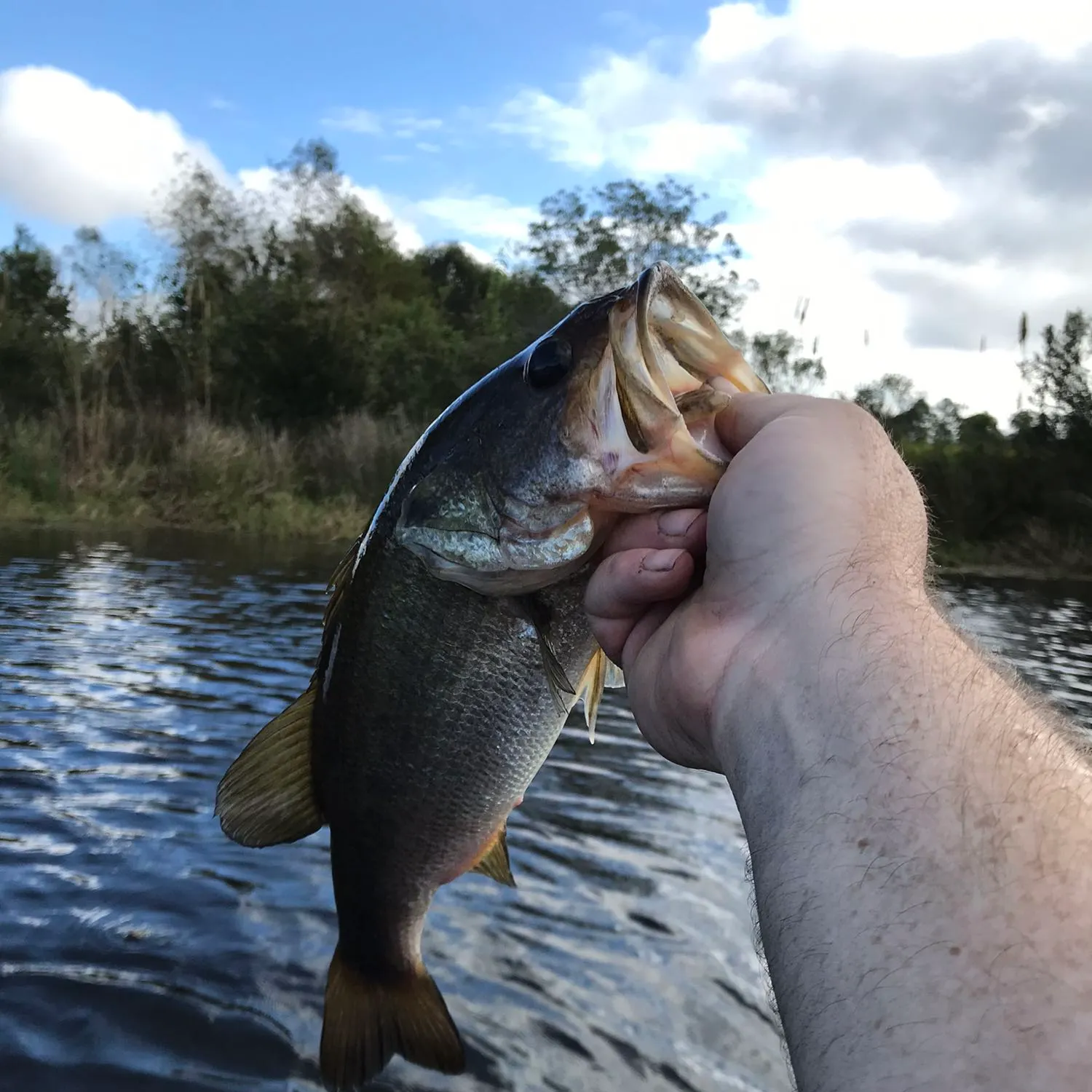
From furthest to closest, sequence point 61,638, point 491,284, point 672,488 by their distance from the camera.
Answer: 1. point 491,284
2. point 61,638
3. point 672,488

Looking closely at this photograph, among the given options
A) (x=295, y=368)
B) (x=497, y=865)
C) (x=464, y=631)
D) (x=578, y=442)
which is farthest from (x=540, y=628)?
(x=295, y=368)

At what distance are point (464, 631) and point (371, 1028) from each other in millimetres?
1086

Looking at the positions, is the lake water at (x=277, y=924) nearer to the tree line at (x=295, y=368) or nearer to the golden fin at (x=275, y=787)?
the golden fin at (x=275, y=787)

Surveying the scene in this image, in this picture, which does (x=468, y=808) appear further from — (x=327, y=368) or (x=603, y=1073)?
(x=327, y=368)

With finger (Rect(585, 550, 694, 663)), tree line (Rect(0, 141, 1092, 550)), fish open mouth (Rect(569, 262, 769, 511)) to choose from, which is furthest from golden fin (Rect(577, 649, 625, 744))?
tree line (Rect(0, 141, 1092, 550))

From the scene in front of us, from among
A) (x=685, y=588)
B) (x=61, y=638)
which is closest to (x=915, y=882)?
(x=685, y=588)

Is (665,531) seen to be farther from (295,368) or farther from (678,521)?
(295,368)

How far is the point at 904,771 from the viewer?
49.8 inches

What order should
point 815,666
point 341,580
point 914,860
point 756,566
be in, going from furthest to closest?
point 341,580 → point 756,566 → point 815,666 → point 914,860

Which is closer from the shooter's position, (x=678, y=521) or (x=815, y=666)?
(x=815, y=666)

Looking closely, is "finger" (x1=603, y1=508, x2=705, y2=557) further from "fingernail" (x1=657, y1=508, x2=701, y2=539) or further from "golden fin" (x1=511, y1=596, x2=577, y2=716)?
"golden fin" (x1=511, y1=596, x2=577, y2=716)

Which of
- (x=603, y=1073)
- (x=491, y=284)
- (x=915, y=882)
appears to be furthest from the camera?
(x=491, y=284)

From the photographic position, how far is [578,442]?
1879mm

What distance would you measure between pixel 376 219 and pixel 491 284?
→ 892 cm
